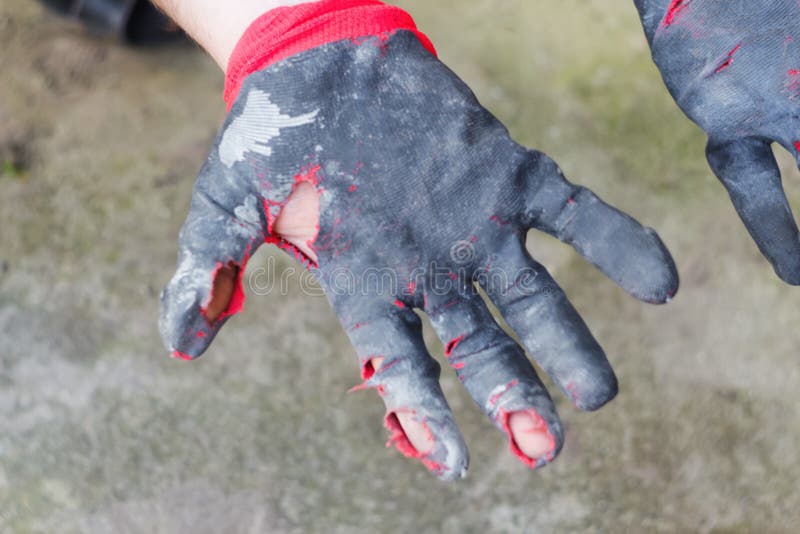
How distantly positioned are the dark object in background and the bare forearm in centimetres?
81

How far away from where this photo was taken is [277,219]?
1.13m

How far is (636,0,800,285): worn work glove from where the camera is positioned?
1138 millimetres

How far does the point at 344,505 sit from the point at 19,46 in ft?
5.65

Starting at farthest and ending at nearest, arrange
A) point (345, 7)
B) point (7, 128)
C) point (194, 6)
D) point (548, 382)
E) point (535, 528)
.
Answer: point (7, 128)
point (548, 382)
point (535, 528)
point (194, 6)
point (345, 7)

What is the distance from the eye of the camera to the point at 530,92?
2107 millimetres

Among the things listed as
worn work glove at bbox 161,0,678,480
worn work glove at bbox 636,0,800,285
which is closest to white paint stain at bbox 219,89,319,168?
worn work glove at bbox 161,0,678,480

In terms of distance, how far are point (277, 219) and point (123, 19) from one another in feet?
4.56

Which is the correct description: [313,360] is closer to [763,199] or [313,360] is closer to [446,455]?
[446,455]

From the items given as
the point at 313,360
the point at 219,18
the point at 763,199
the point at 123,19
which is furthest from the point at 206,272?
the point at 123,19

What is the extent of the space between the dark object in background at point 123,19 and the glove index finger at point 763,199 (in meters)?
1.74

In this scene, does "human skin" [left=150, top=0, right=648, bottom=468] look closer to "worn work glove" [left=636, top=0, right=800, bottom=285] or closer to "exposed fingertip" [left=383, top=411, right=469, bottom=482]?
"exposed fingertip" [left=383, top=411, right=469, bottom=482]

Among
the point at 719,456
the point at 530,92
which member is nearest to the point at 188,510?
the point at 719,456

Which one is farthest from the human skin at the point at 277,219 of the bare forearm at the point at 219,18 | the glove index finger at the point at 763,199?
the glove index finger at the point at 763,199

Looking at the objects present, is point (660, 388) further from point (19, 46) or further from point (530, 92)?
point (19, 46)
